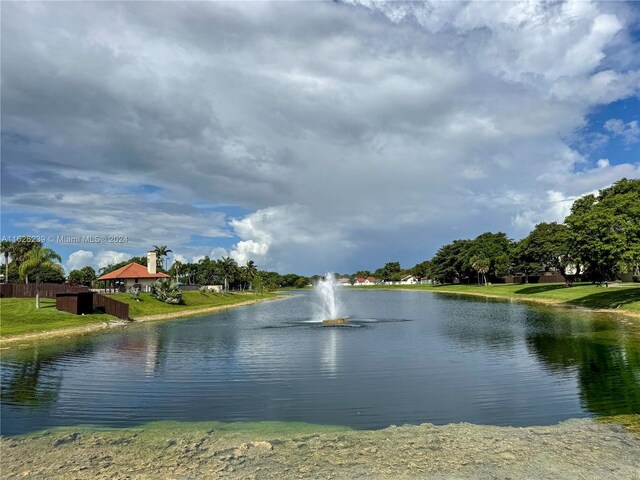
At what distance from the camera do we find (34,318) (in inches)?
1842

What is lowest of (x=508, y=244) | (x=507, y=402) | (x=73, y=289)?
(x=507, y=402)

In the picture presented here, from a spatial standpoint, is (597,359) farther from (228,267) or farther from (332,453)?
(228,267)

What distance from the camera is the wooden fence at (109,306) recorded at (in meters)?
58.4

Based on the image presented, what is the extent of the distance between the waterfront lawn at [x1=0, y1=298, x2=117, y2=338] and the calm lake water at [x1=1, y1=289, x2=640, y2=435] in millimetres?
6380

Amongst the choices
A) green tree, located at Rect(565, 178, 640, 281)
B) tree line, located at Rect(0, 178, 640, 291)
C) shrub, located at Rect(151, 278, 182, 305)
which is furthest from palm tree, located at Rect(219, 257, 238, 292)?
green tree, located at Rect(565, 178, 640, 281)

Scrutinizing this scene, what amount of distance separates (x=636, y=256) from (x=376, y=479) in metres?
55.3

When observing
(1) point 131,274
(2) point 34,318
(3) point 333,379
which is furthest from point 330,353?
(1) point 131,274

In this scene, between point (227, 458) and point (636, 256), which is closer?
point (227, 458)

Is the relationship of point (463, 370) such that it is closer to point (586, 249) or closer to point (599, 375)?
point (599, 375)

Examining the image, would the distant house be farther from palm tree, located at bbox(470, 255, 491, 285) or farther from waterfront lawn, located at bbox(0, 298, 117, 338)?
palm tree, located at bbox(470, 255, 491, 285)

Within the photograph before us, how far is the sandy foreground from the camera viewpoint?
1081cm

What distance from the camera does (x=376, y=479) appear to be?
10344mm

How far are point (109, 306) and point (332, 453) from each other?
177ft

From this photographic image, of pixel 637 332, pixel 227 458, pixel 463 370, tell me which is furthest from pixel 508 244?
pixel 227 458
